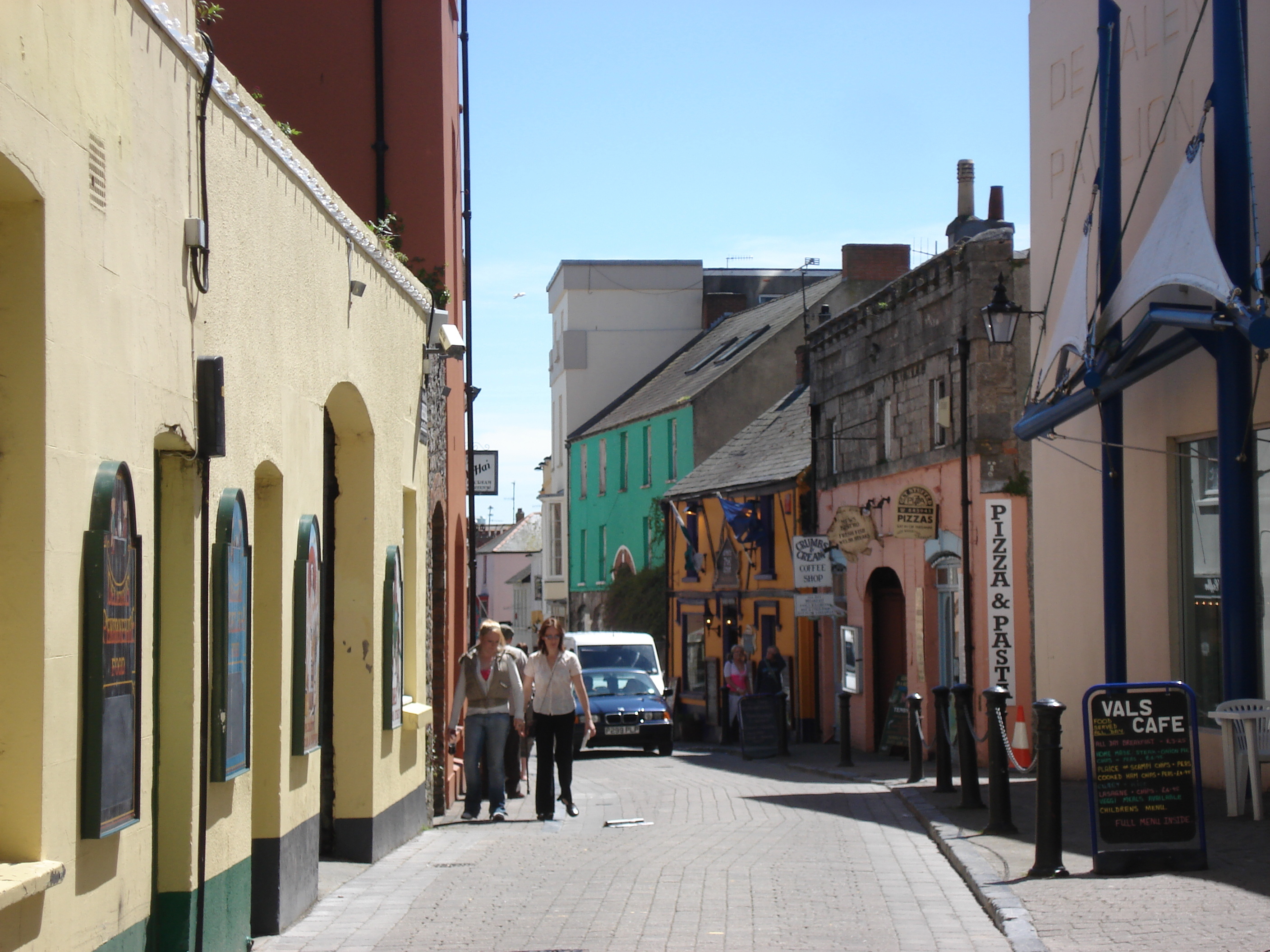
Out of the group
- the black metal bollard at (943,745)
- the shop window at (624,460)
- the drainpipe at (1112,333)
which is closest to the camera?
the drainpipe at (1112,333)

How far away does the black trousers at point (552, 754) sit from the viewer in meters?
13.1

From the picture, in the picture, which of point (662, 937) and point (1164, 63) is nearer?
point (662, 937)

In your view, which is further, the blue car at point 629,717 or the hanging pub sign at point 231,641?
the blue car at point 629,717

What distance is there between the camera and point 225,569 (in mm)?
6672

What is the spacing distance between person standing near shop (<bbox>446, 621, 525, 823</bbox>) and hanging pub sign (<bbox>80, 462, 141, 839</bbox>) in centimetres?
738

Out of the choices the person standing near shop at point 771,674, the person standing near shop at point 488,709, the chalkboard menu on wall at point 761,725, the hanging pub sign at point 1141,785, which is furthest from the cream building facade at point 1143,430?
the person standing near shop at point 771,674

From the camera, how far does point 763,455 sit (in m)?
31.8

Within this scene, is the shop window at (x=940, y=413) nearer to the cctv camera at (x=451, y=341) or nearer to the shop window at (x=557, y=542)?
the cctv camera at (x=451, y=341)

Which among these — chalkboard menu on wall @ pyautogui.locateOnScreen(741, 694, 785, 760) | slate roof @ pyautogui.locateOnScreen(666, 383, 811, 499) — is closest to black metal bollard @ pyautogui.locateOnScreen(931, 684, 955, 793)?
chalkboard menu on wall @ pyautogui.locateOnScreen(741, 694, 785, 760)

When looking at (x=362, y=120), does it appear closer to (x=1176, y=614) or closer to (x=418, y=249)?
(x=418, y=249)

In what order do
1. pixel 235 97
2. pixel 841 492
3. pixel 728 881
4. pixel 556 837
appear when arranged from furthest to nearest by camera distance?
pixel 841 492 → pixel 556 837 → pixel 728 881 → pixel 235 97

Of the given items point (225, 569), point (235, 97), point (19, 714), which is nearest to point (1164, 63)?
point (235, 97)

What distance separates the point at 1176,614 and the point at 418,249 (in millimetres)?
7891

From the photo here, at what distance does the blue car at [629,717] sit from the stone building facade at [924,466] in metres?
3.10
